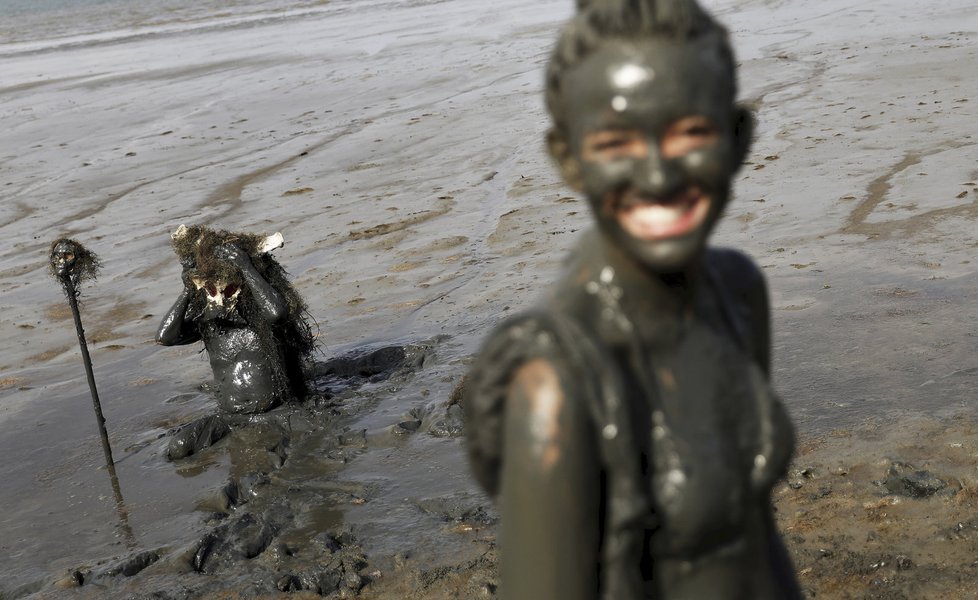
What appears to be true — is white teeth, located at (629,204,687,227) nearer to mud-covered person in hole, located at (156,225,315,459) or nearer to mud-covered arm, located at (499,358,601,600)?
mud-covered arm, located at (499,358,601,600)

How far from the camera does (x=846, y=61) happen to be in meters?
18.7

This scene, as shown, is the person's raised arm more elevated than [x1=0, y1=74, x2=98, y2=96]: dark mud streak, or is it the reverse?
[x1=0, y1=74, x2=98, y2=96]: dark mud streak

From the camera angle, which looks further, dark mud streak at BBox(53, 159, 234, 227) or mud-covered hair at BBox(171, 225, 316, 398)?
dark mud streak at BBox(53, 159, 234, 227)

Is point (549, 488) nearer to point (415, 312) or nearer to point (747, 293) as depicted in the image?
point (747, 293)

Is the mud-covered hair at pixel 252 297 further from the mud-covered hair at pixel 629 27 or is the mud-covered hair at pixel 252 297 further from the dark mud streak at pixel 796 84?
the dark mud streak at pixel 796 84

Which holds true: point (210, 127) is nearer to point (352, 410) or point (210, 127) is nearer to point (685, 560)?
point (352, 410)

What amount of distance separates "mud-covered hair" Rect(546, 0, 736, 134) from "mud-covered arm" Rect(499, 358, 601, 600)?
0.42 metres

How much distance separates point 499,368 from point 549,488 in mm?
183

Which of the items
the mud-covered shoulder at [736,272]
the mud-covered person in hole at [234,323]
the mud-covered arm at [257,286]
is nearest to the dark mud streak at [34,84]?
A: the mud-covered person in hole at [234,323]

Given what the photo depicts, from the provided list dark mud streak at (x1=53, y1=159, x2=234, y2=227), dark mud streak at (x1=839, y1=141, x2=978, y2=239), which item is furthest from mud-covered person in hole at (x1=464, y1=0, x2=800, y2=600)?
dark mud streak at (x1=53, y1=159, x2=234, y2=227)

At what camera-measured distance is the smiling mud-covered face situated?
162 centimetres

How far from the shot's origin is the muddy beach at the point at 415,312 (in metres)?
5.97

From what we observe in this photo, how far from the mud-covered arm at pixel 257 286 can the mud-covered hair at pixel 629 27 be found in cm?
599

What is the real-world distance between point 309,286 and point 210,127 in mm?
10832
